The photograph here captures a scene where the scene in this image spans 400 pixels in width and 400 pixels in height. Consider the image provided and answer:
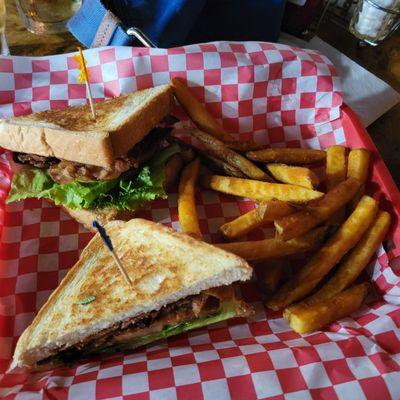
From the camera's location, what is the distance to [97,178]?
195 cm

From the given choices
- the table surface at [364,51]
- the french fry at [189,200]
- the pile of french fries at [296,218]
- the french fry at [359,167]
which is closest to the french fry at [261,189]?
the pile of french fries at [296,218]

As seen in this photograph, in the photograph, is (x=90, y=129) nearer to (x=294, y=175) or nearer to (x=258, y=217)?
(x=258, y=217)

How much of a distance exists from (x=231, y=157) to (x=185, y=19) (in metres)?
1.01

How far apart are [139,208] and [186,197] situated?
26cm

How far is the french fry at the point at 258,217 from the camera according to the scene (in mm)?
1837

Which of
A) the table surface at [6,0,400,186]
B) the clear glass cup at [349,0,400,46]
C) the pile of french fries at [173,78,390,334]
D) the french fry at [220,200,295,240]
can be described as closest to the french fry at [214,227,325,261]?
the pile of french fries at [173,78,390,334]

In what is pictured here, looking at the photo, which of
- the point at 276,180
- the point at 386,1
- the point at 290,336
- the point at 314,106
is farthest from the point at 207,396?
the point at 386,1

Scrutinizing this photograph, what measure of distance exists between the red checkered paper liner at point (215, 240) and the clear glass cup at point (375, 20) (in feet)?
3.04

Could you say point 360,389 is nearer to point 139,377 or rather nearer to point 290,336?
point 290,336

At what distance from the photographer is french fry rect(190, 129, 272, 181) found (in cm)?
206

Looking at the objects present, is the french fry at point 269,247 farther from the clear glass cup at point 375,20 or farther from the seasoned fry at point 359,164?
the clear glass cup at point 375,20

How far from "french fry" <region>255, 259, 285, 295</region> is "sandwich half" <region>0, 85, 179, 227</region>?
0.60m

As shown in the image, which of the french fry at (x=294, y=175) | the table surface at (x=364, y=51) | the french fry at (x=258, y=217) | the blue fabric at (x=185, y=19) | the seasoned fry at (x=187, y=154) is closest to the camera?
the french fry at (x=258, y=217)

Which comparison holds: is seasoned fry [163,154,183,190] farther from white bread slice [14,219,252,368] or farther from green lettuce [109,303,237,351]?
green lettuce [109,303,237,351]
